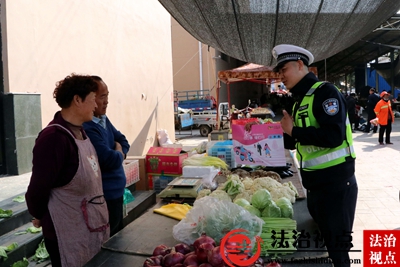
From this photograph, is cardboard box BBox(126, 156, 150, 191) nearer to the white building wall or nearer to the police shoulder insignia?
the white building wall

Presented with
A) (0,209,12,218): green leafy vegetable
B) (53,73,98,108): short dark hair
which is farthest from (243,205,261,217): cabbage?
(0,209,12,218): green leafy vegetable

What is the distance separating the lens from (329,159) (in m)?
2.46

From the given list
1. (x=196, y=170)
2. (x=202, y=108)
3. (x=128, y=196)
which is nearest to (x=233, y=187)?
(x=196, y=170)

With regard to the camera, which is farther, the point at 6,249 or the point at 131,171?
the point at 131,171

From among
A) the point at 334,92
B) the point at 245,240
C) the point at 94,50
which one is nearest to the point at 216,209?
the point at 245,240

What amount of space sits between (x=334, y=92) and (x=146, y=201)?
345 cm

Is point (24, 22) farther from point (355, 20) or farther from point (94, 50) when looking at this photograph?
point (355, 20)

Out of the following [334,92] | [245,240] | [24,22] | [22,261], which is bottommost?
[22,261]

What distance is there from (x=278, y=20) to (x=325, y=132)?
1.83 meters

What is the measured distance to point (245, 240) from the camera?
2045 millimetres

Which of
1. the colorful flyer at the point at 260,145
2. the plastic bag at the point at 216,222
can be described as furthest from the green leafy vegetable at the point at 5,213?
the colorful flyer at the point at 260,145

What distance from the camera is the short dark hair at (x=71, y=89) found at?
2.38 meters

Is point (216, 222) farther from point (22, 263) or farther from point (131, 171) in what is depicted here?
point (131, 171)

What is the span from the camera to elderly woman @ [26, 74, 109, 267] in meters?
2.17
